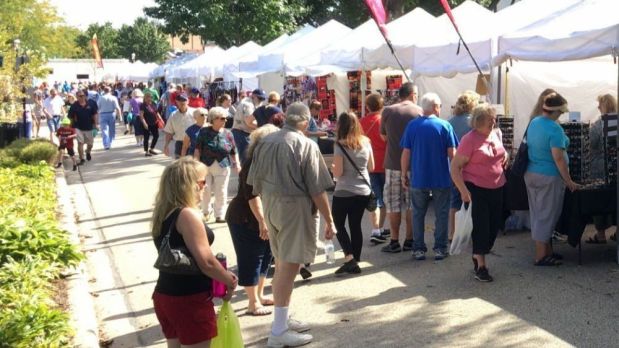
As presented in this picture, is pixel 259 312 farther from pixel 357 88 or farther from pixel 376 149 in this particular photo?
pixel 357 88

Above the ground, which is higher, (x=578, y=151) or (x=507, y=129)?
(x=507, y=129)

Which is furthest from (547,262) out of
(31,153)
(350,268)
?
(31,153)

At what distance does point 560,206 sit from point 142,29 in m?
79.0

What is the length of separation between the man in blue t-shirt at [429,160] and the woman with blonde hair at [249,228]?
6.76 feet

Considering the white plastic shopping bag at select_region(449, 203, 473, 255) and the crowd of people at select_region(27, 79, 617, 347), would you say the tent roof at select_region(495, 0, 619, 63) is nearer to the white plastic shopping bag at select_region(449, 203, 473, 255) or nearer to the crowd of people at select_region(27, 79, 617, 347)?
the crowd of people at select_region(27, 79, 617, 347)

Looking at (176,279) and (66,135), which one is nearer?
(176,279)

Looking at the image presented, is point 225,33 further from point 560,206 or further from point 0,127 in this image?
point 560,206

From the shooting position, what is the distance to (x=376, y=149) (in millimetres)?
8914

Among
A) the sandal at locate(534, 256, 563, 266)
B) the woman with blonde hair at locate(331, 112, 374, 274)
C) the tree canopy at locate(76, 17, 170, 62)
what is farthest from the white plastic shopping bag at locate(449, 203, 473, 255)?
the tree canopy at locate(76, 17, 170, 62)

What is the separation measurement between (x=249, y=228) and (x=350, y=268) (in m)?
1.78

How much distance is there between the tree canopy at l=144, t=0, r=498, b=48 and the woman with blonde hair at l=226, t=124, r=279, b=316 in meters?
25.3

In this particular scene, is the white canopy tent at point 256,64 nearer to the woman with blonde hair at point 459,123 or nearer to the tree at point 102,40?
the woman with blonde hair at point 459,123

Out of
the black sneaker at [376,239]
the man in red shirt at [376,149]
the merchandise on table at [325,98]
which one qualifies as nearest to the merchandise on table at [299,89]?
the merchandise on table at [325,98]

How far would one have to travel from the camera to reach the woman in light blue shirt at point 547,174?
6992 millimetres
